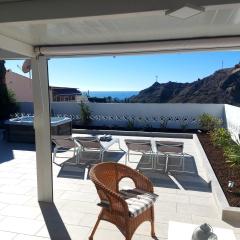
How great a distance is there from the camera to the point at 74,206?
16.4 ft

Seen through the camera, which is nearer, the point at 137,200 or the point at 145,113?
the point at 137,200

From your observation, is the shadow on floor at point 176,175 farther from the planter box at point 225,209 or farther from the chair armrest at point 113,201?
the chair armrest at point 113,201

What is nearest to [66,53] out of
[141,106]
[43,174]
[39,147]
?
[39,147]

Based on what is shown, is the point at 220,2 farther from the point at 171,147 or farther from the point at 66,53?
the point at 171,147

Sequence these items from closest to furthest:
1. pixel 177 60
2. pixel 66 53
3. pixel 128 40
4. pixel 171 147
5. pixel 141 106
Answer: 1. pixel 128 40
2. pixel 66 53
3. pixel 171 147
4. pixel 141 106
5. pixel 177 60

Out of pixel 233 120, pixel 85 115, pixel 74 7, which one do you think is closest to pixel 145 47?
pixel 74 7

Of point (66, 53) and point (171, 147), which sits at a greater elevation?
point (66, 53)

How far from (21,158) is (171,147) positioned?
4104 millimetres

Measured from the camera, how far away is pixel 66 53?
15.6ft

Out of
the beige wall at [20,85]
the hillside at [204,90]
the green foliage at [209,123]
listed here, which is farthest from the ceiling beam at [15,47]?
the hillside at [204,90]

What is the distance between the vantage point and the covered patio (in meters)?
2.80

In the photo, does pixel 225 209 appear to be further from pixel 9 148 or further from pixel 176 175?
pixel 9 148

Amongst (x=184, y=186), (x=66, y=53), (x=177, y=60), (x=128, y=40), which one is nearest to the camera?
(x=128, y=40)

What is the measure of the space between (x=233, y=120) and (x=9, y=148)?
7.56 metres
